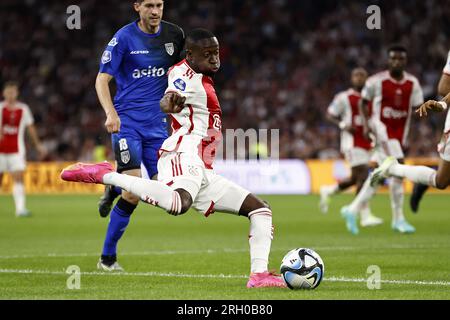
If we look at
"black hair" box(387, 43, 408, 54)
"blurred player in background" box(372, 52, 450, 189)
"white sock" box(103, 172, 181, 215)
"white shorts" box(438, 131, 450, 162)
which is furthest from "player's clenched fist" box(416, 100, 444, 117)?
"black hair" box(387, 43, 408, 54)

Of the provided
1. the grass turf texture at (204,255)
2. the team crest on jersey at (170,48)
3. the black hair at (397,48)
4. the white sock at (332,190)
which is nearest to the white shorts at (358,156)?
the white sock at (332,190)

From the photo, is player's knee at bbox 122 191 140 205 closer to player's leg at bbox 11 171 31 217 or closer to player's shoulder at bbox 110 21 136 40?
player's shoulder at bbox 110 21 136 40

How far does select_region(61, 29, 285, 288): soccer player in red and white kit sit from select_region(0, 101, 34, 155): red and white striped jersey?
1099 centimetres

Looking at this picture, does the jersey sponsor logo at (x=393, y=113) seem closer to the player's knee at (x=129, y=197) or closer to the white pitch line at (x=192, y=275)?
the player's knee at (x=129, y=197)

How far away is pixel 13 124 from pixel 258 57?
1400 centimetres

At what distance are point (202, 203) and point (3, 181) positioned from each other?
21.1 metres

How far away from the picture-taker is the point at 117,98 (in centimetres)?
942

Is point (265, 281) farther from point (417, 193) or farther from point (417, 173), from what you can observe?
point (417, 193)

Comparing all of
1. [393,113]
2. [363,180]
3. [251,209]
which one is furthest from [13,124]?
[251,209]

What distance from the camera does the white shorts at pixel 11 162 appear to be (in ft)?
60.2

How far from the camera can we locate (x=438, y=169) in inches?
411

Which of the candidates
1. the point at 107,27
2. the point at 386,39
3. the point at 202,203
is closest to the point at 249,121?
the point at 386,39

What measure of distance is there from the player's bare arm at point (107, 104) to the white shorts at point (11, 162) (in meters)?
9.80
